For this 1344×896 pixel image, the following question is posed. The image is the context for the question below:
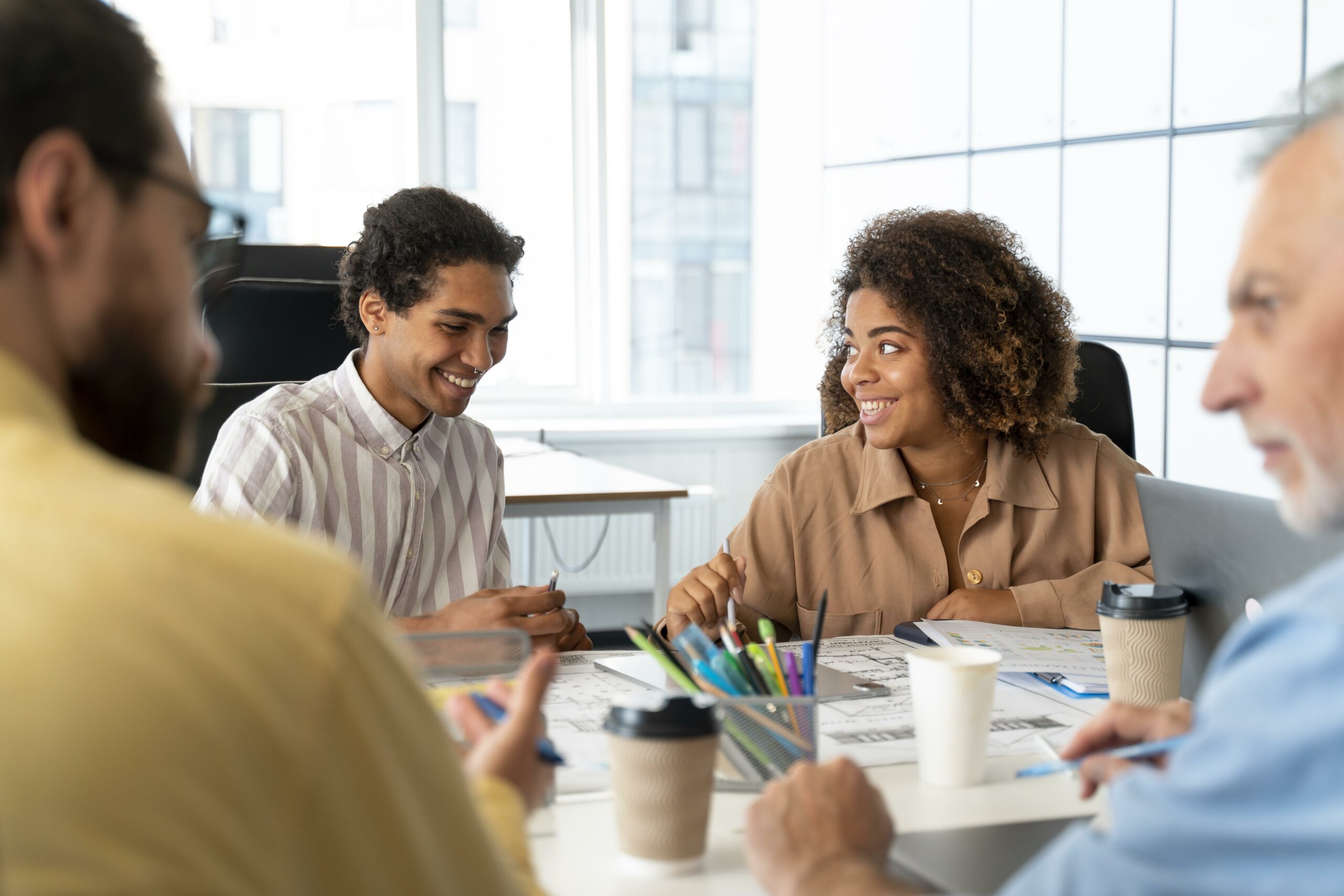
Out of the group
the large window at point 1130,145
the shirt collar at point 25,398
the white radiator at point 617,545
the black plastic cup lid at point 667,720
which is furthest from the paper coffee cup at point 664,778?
the white radiator at point 617,545

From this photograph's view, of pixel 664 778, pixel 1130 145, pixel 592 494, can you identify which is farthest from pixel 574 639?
pixel 1130 145

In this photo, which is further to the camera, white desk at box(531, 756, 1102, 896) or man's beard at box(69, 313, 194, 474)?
white desk at box(531, 756, 1102, 896)

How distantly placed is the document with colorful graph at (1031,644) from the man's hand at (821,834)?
58 cm

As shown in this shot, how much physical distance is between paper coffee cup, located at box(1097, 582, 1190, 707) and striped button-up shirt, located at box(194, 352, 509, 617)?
1.04m

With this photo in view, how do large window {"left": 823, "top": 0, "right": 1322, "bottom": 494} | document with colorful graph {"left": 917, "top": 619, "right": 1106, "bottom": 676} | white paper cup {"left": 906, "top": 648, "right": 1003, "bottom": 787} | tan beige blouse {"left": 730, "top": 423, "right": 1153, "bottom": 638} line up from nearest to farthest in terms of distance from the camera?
white paper cup {"left": 906, "top": 648, "right": 1003, "bottom": 787}, document with colorful graph {"left": 917, "top": 619, "right": 1106, "bottom": 676}, tan beige blouse {"left": 730, "top": 423, "right": 1153, "bottom": 638}, large window {"left": 823, "top": 0, "right": 1322, "bottom": 494}

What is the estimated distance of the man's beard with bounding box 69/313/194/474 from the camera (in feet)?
1.88

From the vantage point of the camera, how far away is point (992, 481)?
77.0 inches

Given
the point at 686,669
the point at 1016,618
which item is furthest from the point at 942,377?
the point at 686,669

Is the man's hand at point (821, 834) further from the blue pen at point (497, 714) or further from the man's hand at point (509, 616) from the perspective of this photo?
the man's hand at point (509, 616)

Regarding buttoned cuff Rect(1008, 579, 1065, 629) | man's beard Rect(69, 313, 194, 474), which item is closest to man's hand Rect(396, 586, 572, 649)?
buttoned cuff Rect(1008, 579, 1065, 629)

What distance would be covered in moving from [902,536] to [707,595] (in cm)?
43

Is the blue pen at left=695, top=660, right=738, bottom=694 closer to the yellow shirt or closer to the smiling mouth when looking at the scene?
the yellow shirt

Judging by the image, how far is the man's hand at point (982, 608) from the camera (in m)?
1.74

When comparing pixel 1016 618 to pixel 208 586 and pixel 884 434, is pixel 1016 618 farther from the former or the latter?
pixel 208 586
